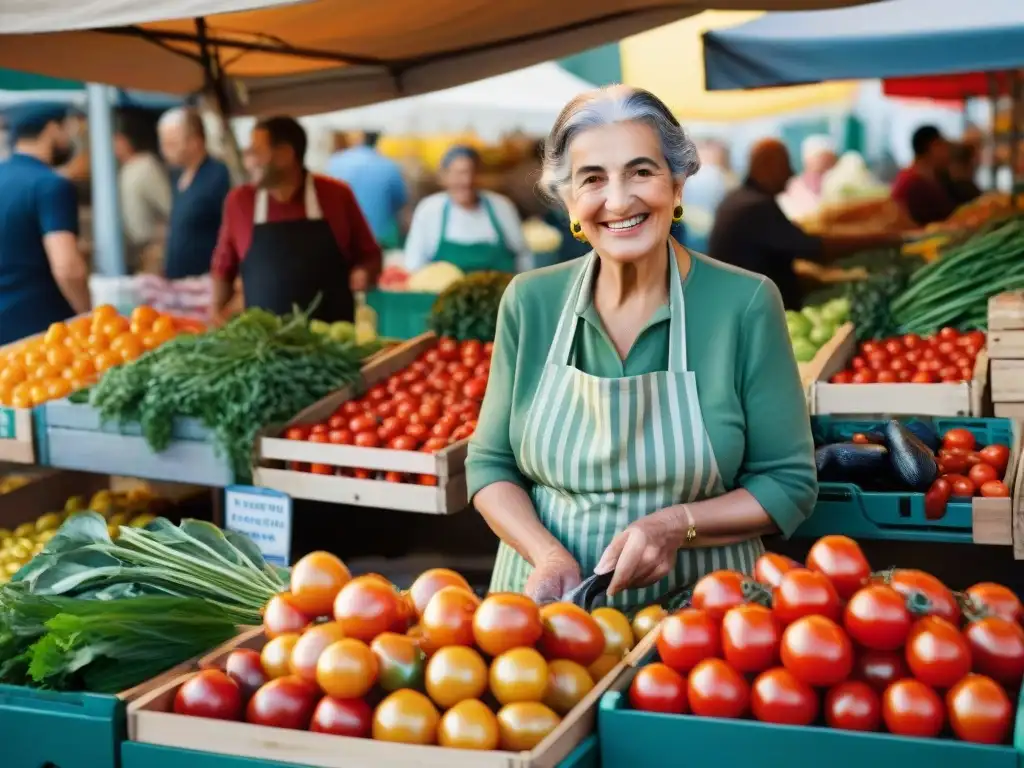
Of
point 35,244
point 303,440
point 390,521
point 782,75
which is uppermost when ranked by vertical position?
point 782,75

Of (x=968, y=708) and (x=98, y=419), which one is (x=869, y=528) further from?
(x=98, y=419)

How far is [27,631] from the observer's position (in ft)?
7.68

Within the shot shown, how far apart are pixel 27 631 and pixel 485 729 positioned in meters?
0.94

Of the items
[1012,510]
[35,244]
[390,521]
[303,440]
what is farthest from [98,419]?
[1012,510]

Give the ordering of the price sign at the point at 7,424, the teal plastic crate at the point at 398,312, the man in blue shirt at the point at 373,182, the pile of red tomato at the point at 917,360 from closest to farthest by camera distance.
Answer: the pile of red tomato at the point at 917,360 < the price sign at the point at 7,424 < the teal plastic crate at the point at 398,312 < the man in blue shirt at the point at 373,182

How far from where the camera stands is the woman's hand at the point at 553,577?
8.39 ft

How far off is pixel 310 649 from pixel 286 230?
14.8ft

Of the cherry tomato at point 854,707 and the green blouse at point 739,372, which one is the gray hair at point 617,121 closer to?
the green blouse at point 739,372

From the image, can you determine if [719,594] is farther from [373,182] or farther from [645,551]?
[373,182]

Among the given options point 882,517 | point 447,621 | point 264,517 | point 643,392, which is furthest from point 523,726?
point 264,517

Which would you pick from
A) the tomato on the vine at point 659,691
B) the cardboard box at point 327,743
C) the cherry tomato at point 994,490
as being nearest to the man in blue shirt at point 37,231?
the cherry tomato at point 994,490

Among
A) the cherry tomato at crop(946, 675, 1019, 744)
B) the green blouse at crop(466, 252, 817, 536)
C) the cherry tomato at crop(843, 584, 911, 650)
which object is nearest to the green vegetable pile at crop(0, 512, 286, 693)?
the green blouse at crop(466, 252, 817, 536)

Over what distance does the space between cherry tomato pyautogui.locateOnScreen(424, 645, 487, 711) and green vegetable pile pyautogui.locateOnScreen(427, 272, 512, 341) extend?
12.3 feet

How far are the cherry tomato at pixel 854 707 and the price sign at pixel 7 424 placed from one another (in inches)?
164
